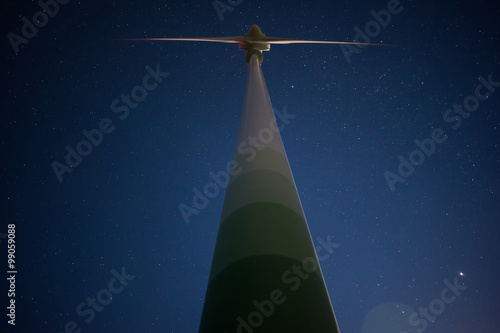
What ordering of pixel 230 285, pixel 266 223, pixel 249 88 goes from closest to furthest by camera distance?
pixel 230 285 < pixel 266 223 < pixel 249 88

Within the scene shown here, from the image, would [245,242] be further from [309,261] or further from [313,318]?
[313,318]

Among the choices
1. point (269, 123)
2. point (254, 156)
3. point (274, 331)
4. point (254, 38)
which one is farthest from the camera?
point (254, 38)

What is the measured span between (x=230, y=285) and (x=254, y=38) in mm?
2123

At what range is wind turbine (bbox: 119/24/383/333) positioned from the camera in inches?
52.0

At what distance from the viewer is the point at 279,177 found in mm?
1730

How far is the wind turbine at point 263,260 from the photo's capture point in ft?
4.33

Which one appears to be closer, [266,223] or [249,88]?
[266,223]

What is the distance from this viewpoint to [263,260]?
141 cm

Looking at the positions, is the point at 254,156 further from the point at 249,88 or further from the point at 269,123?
the point at 249,88

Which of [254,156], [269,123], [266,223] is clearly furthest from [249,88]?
[266,223]

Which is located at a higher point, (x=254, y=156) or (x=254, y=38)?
(x=254, y=38)

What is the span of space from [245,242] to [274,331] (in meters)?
0.36

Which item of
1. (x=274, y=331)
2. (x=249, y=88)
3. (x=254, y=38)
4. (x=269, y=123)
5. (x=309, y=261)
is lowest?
(x=274, y=331)

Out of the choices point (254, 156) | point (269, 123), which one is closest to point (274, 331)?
point (254, 156)
